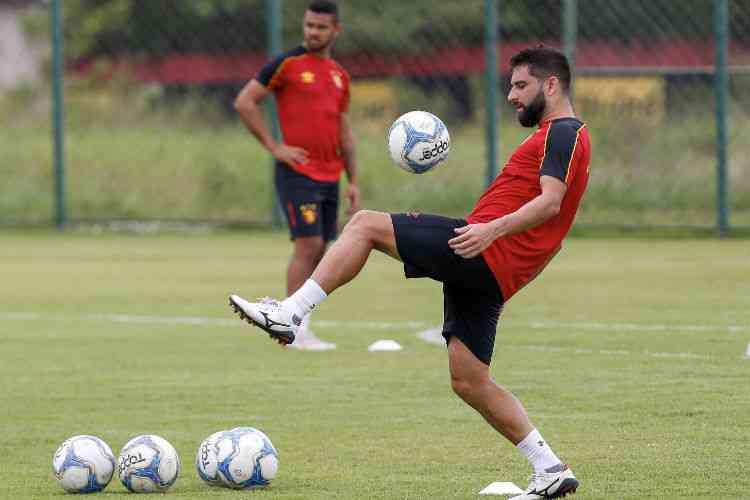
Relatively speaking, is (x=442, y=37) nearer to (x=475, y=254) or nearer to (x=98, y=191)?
(x=98, y=191)

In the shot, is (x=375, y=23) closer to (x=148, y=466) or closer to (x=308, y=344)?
(x=308, y=344)

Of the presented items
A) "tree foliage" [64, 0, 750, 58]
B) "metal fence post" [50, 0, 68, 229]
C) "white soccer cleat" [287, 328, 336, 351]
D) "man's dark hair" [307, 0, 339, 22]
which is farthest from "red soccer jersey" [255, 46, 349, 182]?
"metal fence post" [50, 0, 68, 229]

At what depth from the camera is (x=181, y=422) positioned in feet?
28.9

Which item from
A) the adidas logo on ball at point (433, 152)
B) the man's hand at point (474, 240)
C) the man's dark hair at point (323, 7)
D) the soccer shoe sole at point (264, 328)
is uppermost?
the man's dark hair at point (323, 7)

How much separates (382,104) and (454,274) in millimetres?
16192

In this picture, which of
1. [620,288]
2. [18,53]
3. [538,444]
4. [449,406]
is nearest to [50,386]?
[449,406]

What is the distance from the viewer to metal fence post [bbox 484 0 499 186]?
826 inches

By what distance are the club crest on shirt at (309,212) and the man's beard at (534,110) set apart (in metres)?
5.43

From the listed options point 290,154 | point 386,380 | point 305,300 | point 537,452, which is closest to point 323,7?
point 290,154

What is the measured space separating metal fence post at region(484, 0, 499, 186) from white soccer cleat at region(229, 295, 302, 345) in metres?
14.4

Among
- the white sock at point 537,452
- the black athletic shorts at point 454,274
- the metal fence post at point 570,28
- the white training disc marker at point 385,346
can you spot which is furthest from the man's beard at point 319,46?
the metal fence post at point 570,28

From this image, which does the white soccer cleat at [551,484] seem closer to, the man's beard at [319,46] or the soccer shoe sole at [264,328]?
the soccer shoe sole at [264,328]

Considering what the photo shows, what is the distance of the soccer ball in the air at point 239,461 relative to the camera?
22.9 ft

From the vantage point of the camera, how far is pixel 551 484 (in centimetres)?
665
